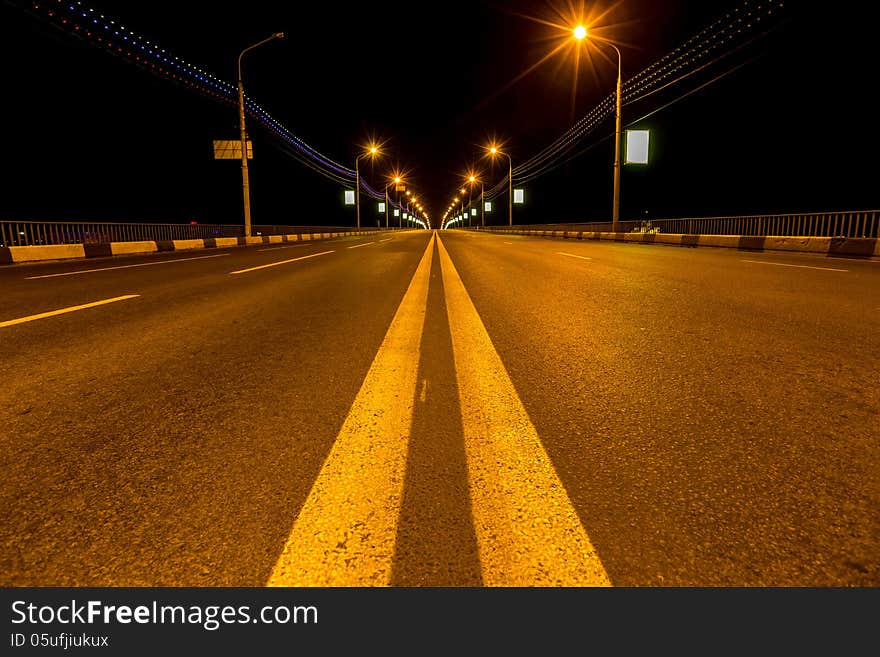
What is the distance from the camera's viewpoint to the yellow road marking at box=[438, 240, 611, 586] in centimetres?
126

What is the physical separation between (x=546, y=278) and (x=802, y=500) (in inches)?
263

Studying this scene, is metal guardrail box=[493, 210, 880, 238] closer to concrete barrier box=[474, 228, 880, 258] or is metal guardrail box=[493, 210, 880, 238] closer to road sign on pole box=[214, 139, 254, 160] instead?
concrete barrier box=[474, 228, 880, 258]

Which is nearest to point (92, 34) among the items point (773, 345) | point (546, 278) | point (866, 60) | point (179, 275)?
point (179, 275)

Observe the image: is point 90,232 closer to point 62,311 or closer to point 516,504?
point 62,311

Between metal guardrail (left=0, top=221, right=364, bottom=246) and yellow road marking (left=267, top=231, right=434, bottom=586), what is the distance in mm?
15175

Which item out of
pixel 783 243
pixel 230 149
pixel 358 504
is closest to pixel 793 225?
pixel 783 243

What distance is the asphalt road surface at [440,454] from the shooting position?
1.30 meters

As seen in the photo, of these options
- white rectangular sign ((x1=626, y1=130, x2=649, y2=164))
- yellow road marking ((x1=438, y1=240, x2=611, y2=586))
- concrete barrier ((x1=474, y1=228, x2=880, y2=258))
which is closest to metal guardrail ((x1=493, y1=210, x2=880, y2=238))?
concrete barrier ((x1=474, y1=228, x2=880, y2=258))

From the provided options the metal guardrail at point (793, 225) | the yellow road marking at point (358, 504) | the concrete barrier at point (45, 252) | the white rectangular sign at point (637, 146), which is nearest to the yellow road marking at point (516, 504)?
the yellow road marking at point (358, 504)

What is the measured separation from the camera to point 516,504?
1.54 metres

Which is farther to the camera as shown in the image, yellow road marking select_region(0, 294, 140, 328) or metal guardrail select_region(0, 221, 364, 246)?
metal guardrail select_region(0, 221, 364, 246)

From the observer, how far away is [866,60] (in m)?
39.8

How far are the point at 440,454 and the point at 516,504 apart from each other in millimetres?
405
